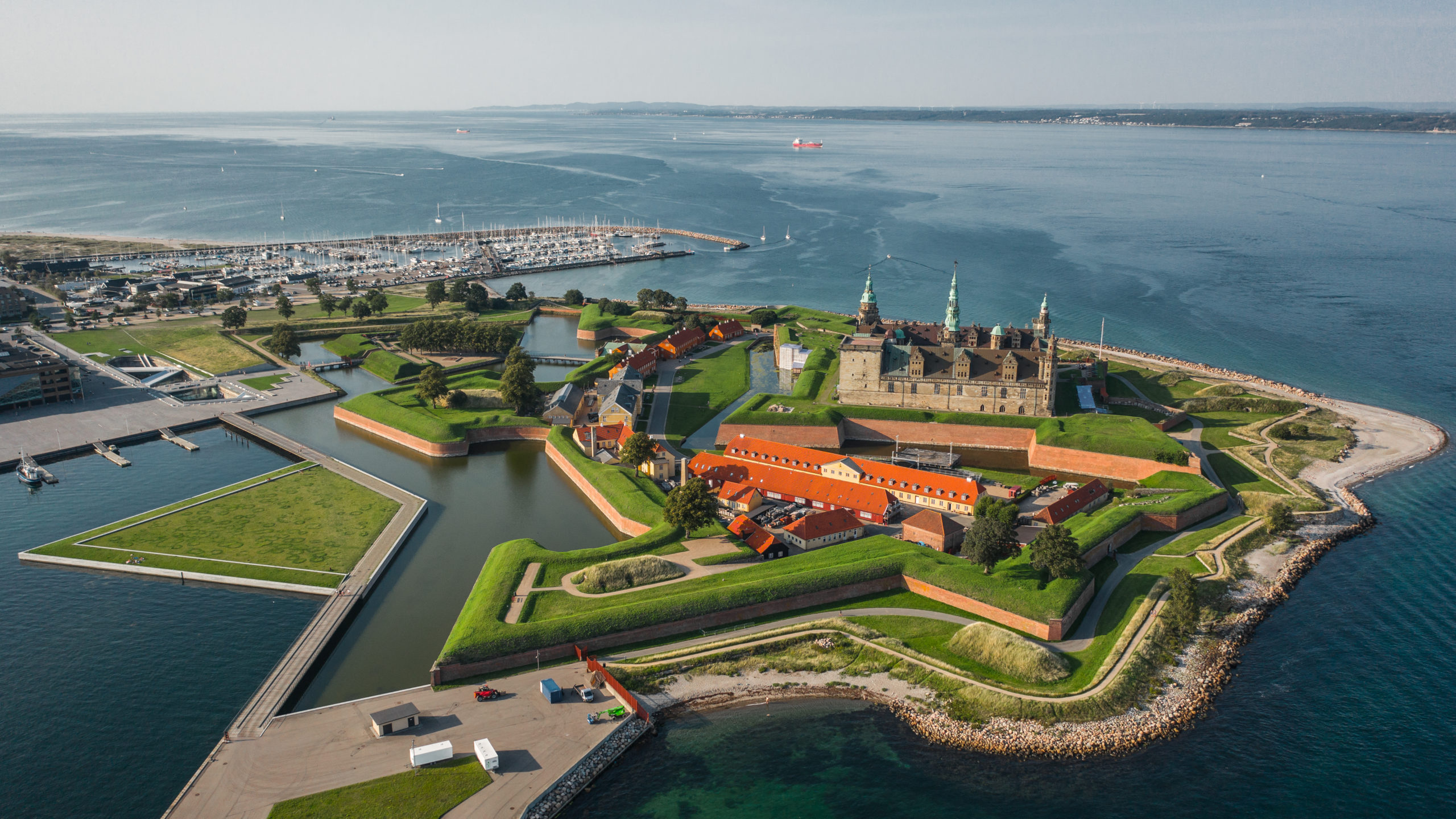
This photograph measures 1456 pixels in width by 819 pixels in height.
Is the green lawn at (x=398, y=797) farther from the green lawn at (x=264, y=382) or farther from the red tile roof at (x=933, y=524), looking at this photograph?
the green lawn at (x=264, y=382)

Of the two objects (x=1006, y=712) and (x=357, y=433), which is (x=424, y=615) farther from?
(x=357, y=433)

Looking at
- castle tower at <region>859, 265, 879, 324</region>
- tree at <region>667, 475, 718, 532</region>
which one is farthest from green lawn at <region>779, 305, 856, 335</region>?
tree at <region>667, 475, 718, 532</region>

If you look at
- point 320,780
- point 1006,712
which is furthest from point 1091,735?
point 320,780

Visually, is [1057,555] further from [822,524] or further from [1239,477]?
[1239,477]

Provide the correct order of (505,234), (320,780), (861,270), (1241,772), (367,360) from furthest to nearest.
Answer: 1. (505,234)
2. (861,270)
3. (367,360)
4. (1241,772)
5. (320,780)

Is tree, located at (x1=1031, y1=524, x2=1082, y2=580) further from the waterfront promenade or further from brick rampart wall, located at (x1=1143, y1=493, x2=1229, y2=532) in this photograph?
the waterfront promenade

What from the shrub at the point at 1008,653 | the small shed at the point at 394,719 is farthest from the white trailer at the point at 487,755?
the shrub at the point at 1008,653
